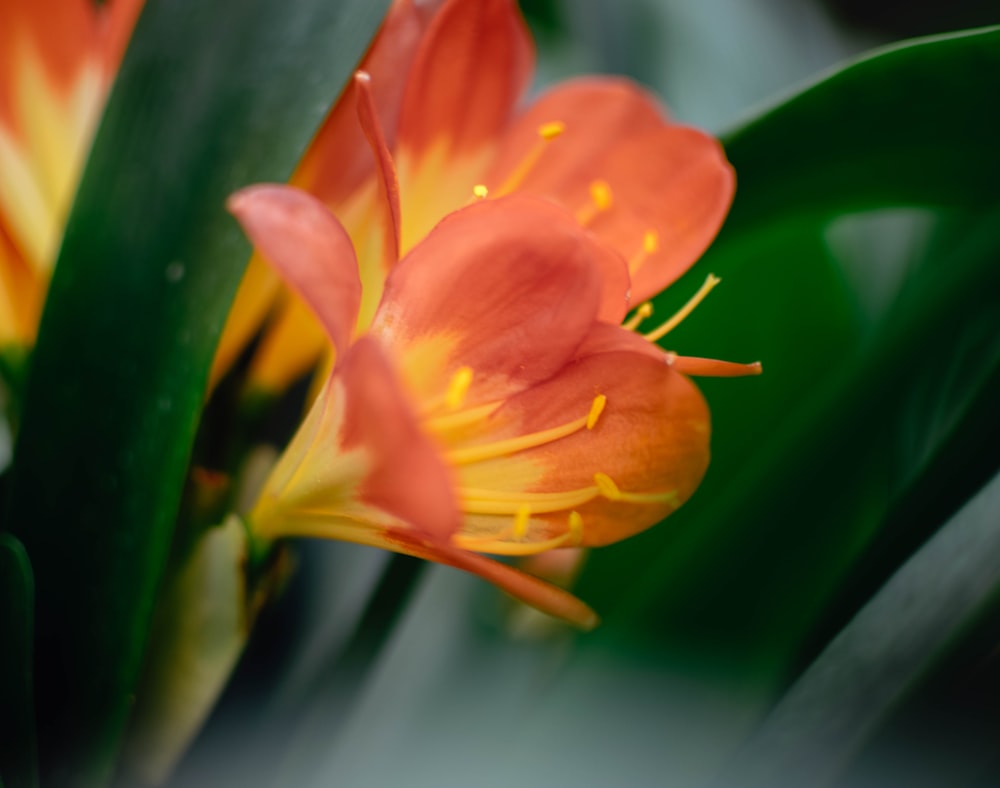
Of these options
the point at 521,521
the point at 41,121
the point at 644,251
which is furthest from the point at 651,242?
the point at 41,121

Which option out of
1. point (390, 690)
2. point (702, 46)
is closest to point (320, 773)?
point (390, 690)

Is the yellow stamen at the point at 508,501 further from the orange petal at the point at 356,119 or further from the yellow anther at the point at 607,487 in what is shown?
the orange petal at the point at 356,119

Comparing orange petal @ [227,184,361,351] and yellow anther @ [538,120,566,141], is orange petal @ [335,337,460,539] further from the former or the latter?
yellow anther @ [538,120,566,141]

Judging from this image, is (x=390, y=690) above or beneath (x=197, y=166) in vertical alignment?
beneath

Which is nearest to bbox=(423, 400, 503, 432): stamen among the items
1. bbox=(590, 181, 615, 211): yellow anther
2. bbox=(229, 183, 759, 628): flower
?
bbox=(229, 183, 759, 628): flower

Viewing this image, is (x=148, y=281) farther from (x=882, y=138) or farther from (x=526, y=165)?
(x=882, y=138)

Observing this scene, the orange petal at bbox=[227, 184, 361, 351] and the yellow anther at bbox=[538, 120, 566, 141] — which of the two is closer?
the orange petal at bbox=[227, 184, 361, 351]

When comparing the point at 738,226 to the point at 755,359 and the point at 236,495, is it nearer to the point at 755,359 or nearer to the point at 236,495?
the point at 755,359
